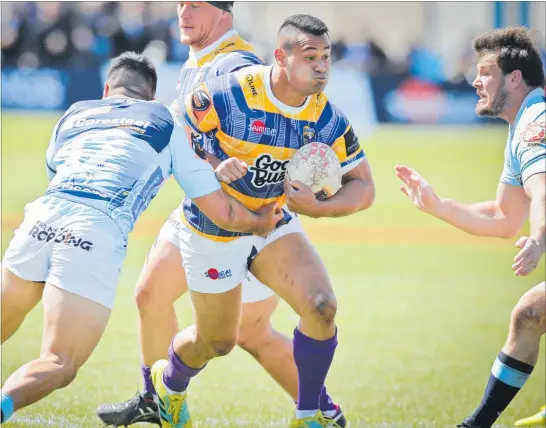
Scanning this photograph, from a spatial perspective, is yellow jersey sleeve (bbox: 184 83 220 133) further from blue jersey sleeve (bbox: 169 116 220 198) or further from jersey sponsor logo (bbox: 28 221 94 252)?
jersey sponsor logo (bbox: 28 221 94 252)

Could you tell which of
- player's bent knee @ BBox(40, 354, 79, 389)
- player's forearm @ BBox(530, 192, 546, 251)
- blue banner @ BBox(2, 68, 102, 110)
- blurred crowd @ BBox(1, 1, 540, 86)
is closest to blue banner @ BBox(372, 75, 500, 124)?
blurred crowd @ BBox(1, 1, 540, 86)

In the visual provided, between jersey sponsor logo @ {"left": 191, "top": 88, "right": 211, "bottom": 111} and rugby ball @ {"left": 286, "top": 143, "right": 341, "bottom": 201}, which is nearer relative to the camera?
rugby ball @ {"left": 286, "top": 143, "right": 341, "bottom": 201}

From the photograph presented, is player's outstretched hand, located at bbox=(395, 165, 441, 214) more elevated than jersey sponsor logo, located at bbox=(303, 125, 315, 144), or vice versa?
jersey sponsor logo, located at bbox=(303, 125, 315, 144)

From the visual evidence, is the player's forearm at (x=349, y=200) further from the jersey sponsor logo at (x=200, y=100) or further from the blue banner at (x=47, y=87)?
the blue banner at (x=47, y=87)

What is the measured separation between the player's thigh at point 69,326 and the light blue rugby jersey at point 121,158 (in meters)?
0.52

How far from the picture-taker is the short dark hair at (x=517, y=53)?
6078 mm

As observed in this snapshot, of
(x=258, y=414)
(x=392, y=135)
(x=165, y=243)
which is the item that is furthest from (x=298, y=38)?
(x=392, y=135)

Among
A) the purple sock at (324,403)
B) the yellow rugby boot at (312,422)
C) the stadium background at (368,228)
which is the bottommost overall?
the stadium background at (368,228)

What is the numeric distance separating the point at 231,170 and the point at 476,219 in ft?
6.21

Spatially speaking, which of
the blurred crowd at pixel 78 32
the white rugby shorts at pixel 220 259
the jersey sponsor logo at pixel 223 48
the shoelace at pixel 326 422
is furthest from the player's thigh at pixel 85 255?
the blurred crowd at pixel 78 32

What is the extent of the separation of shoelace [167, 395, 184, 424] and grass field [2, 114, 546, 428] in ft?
1.32

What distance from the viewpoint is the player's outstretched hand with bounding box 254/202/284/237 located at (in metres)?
5.73

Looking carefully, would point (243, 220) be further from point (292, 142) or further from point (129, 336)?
point (129, 336)

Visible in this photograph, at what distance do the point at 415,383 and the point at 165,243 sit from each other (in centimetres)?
265
